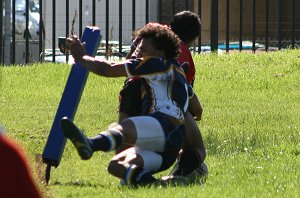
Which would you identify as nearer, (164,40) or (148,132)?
(148,132)

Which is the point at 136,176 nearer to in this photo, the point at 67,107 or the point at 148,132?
the point at 148,132

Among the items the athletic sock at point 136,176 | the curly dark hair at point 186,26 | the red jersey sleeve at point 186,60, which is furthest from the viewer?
the curly dark hair at point 186,26

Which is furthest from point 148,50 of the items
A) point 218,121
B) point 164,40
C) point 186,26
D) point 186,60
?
point 218,121

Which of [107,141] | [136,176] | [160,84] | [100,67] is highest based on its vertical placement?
[100,67]

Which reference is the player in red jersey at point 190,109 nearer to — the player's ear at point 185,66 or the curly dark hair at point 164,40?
the player's ear at point 185,66

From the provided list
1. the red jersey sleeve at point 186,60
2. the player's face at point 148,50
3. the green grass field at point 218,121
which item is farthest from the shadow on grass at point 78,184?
the red jersey sleeve at point 186,60

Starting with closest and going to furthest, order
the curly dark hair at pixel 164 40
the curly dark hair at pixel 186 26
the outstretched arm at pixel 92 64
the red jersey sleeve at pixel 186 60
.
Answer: the outstretched arm at pixel 92 64 → the curly dark hair at pixel 164 40 → the red jersey sleeve at pixel 186 60 → the curly dark hair at pixel 186 26

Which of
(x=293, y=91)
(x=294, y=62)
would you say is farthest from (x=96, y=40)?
(x=294, y=62)

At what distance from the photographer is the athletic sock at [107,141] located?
4.66 meters

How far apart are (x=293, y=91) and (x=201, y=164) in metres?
6.11

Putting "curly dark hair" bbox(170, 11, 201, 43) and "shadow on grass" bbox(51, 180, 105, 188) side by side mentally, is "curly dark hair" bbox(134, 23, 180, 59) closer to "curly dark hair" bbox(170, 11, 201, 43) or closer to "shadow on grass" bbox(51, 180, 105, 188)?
"curly dark hair" bbox(170, 11, 201, 43)

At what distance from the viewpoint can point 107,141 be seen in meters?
4.74

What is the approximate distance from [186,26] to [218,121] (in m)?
2.96

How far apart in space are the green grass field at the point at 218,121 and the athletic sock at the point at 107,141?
0.23m
